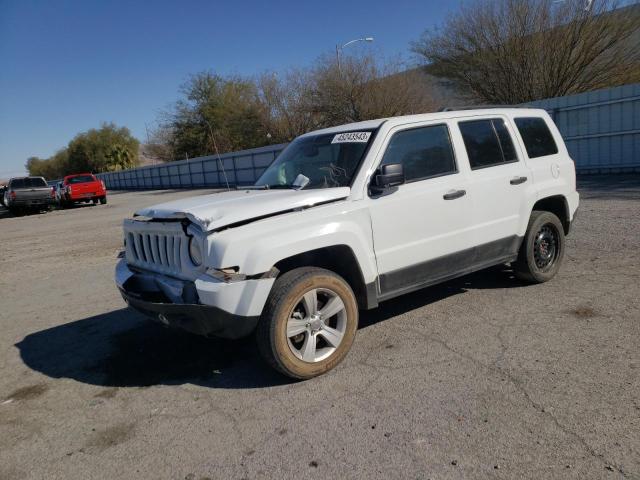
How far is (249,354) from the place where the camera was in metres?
4.43

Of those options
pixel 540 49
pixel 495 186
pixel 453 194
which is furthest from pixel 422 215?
pixel 540 49

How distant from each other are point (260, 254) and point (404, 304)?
229cm

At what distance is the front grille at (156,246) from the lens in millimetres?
3798

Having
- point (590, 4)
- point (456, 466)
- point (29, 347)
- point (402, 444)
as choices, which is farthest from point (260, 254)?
point (590, 4)

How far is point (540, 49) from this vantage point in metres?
23.5

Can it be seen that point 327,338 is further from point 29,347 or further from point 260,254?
point 29,347

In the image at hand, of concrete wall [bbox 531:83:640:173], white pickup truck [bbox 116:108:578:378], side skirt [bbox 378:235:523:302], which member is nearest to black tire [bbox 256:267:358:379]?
white pickup truck [bbox 116:108:578:378]

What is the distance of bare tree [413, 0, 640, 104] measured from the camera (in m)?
22.0

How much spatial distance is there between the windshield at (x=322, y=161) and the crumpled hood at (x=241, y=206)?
0.27 meters

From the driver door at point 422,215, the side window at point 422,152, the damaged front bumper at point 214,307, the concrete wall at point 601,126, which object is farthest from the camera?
the concrete wall at point 601,126

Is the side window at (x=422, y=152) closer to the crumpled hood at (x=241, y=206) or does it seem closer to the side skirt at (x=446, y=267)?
the crumpled hood at (x=241, y=206)

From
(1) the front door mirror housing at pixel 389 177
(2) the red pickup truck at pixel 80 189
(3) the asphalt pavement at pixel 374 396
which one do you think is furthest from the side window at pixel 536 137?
(2) the red pickup truck at pixel 80 189

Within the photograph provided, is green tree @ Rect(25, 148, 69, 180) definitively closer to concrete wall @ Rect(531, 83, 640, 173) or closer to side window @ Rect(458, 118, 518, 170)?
concrete wall @ Rect(531, 83, 640, 173)

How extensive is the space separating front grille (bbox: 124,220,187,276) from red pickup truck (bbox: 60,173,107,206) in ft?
83.9
